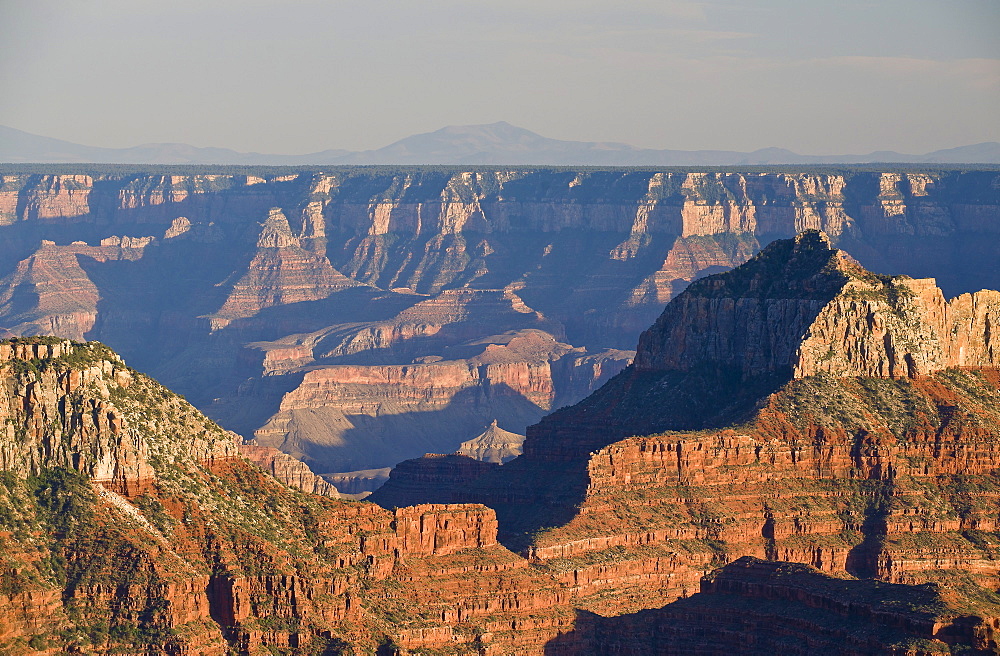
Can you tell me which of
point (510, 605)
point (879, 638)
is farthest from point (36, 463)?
point (879, 638)

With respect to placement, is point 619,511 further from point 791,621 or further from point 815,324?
point 791,621

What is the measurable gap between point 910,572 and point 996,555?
519cm

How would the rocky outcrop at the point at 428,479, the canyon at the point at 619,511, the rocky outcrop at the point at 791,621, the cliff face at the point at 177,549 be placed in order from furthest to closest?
the rocky outcrop at the point at 428,479
the rocky outcrop at the point at 791,621
the canyon at the point at 619,511
the cliff face at the point at 177,549

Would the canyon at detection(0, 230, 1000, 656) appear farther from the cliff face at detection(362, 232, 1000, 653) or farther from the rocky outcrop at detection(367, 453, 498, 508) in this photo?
the rocky outcrop at detection(367, 453, 498, 508)

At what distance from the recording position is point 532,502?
15500cm

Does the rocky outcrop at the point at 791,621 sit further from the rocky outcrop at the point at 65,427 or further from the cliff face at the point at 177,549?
the rocky outcrop at the point at 65,427

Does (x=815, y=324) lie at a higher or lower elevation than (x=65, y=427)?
higher

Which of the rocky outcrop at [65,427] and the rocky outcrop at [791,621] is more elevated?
the rocky outcrop at [65,427]

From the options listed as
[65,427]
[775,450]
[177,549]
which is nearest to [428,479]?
[775,450]

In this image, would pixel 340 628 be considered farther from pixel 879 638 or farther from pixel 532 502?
pixel 532 502

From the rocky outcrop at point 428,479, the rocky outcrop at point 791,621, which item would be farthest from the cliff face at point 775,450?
the rocky outcrop at point 791,621

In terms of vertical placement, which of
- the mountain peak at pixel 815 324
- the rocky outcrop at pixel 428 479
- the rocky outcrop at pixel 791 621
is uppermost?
the mountain peak at pixel 815 324

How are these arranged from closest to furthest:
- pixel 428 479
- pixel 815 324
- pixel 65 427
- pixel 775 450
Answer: pixel 65 427 < pixel 775 450 < pixel 815 324 < pixel 428 479

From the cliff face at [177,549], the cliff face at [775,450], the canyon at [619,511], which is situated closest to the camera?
the cliff face at [177,549]
